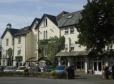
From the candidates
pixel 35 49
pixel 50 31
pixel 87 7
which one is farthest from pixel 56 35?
pixel 87 7

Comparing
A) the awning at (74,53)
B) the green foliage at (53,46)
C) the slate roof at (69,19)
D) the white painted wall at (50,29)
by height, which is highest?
the slate roof at (69,19)

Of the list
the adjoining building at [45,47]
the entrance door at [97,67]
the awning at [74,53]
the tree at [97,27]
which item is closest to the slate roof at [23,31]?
the adjoining building at [45,47]

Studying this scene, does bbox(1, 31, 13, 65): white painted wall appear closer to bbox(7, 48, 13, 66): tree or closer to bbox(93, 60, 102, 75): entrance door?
bbox(7, 48, 13, 66): tree

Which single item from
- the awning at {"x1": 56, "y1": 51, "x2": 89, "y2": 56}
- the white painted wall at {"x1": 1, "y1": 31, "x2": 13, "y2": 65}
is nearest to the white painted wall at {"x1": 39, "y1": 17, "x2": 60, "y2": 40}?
the awning at {"x1": 56, "y1": 51, "x2": 89, "y2": 56}

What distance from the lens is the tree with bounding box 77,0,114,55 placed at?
47906 mm

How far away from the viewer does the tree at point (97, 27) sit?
1886 inches

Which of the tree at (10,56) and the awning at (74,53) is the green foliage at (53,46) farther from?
the tree at (10,56)

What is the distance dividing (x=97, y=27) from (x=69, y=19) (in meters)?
28.0

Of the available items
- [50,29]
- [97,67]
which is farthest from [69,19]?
[97,67]

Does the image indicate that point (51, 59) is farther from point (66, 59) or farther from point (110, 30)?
point (110, 30)

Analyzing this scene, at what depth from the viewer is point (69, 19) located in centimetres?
7669

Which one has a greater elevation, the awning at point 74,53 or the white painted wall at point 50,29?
the white painted wall at point 50,29

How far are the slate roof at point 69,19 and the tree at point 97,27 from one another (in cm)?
2388

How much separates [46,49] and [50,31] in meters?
4.03
